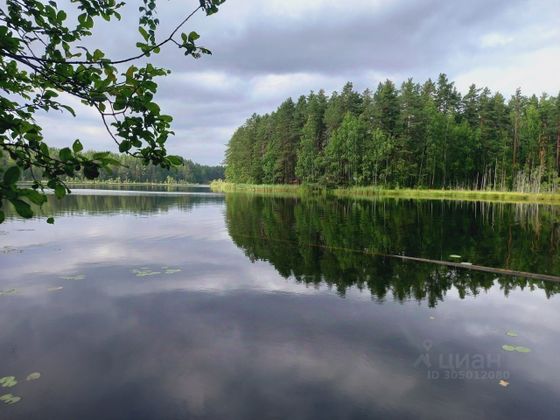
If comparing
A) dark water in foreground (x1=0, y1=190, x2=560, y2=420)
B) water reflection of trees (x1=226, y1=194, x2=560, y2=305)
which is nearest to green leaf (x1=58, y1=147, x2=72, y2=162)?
dark water in foreground (x1=0, y1=190, x2=560, y2=420)

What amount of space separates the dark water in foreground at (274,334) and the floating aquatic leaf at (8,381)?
5.0 inches

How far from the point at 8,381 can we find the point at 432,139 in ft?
250

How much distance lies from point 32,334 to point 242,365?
5023 millimetres

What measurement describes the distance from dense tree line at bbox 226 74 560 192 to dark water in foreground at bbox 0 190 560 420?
5711cm

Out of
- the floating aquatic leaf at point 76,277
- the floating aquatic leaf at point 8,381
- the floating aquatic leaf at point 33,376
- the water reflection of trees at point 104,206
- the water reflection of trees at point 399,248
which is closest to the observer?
the floating aquatic leaf at point 8,381

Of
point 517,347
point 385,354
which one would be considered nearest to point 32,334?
point 385,354

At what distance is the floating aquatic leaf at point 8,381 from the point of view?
19.2ft

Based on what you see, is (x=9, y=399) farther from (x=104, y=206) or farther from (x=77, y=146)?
(x=104, y=206)

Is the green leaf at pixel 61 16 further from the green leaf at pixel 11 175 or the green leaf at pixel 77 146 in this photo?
the green leaf at pixel 11 175

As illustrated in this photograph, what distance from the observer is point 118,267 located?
14.1 meters

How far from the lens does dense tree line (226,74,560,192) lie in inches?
2734

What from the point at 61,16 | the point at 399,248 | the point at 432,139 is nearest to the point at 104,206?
the point at 399,248

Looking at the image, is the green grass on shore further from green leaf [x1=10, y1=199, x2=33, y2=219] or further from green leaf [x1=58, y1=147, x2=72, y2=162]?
green leaf [x1=10, y1=199, x2=33, y2=219]

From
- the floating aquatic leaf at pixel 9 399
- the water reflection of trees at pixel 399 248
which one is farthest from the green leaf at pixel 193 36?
the water reflection of trees at pixel 399 248
